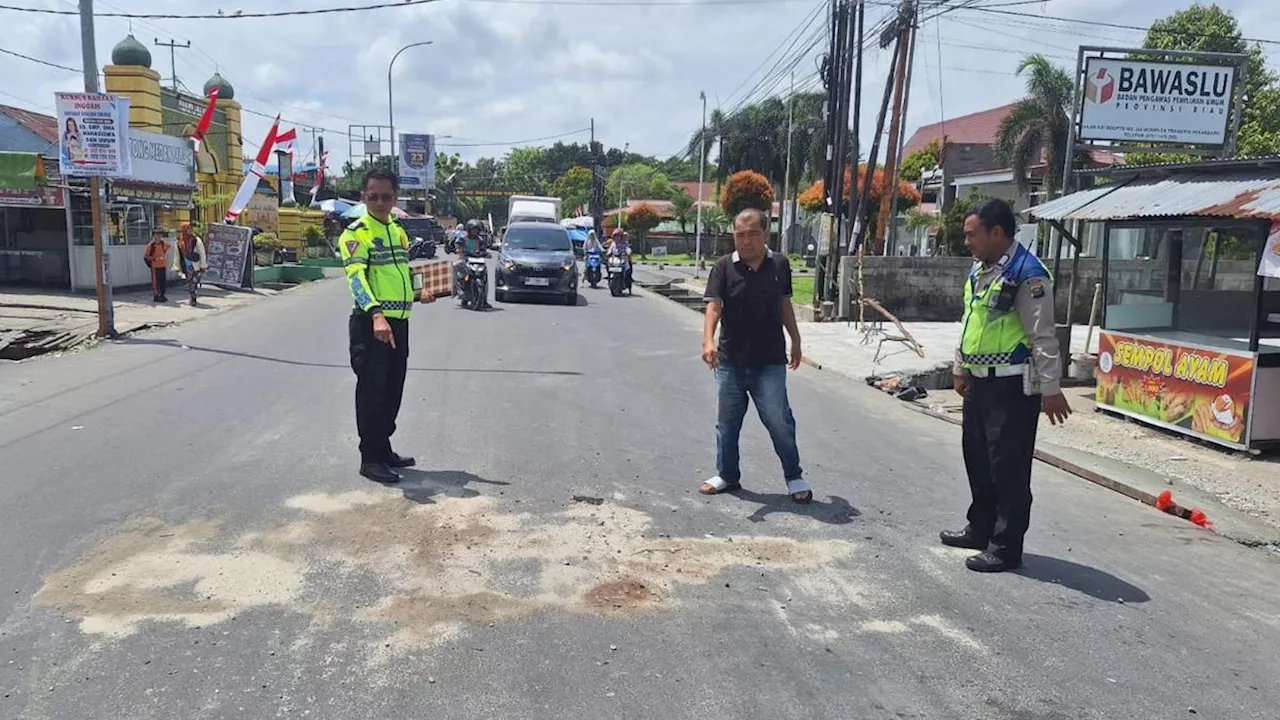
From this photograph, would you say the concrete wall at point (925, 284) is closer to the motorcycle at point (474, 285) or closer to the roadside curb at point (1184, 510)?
the motorcycle at point (474, 285)

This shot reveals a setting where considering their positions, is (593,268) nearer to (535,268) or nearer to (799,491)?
(535,268)

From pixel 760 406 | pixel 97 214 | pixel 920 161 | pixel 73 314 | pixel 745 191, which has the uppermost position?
pixel 920 161

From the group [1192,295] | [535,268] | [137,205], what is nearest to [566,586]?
[1192,295]

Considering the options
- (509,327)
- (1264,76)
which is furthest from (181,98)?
(1264,76)

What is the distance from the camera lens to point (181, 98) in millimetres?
26672

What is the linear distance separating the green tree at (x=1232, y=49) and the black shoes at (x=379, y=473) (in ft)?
84.5

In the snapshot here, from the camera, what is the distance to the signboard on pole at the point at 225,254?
70.9ft

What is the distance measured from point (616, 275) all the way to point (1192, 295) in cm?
1596

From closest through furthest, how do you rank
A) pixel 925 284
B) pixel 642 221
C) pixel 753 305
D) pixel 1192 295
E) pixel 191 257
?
pixel 753 305
pixel 1192 295
pixel 925 284
pixel 191 257
pixel 642 221

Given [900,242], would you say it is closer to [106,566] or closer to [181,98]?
[181,98]

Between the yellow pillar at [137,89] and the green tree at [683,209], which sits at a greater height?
the yellow pillar at [137,89]

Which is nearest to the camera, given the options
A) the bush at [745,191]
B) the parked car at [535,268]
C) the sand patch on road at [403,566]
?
the sand patch on road at [403,566]

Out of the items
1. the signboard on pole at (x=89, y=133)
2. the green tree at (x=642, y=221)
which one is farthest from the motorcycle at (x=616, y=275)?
the green tree at (x=642, y=221)

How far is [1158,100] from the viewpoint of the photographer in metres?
11.2
